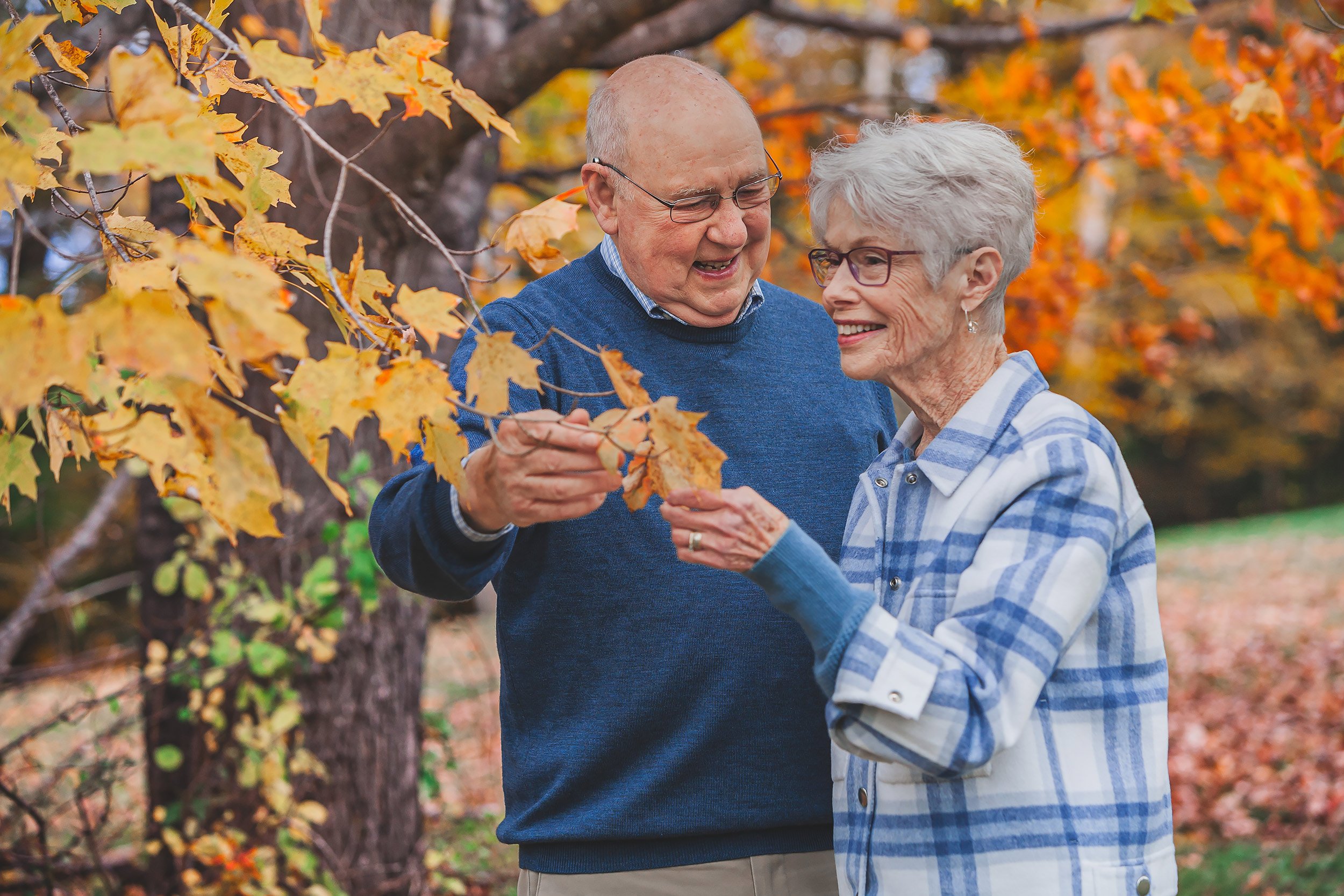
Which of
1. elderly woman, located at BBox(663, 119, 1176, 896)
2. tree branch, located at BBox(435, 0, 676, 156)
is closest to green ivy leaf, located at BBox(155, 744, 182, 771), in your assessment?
tree branch, located at BBox(435, 0, 676, 156)

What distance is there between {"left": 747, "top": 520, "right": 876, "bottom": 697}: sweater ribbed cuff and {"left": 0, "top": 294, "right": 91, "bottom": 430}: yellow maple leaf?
0.79 metres

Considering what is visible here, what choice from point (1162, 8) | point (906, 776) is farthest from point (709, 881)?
point (1162, 8)

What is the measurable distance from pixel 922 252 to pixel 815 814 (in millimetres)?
964

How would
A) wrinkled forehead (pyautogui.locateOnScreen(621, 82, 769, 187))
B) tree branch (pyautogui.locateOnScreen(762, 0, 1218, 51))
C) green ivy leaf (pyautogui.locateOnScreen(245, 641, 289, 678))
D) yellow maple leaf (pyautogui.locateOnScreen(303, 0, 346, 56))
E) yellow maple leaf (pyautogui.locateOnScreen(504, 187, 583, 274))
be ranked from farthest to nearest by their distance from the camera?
1. tree branch (pyautogui.locateOnScreen(762, 0, 1218, 51))
2. green ivy leaf (pyautogui.locateOnScreen(245, 641, 289, 678))
3. wrinkled forehead (pyautogui.locateOnScreen(621, 82, 769, 187))
4. yellow maple leaf (pyautogui.locateOnScreen(504, 187, 583, 274))
5. yellow maple leaf (pyautogui.locateOnScreen(303, 0, 346, 56))

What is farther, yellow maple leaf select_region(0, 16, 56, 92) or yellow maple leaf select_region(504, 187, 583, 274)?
yellow maple leaf select_region(504, 187, 583, 274)

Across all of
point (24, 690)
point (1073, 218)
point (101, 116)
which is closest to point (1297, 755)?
point (24, 690)

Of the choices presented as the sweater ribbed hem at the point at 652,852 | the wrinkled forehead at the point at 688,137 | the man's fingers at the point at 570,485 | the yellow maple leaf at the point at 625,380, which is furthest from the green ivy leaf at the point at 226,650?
the yellow maple leaf at the point at 625,380

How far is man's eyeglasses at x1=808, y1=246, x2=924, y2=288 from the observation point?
170cm

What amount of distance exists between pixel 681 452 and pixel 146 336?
0.61 m

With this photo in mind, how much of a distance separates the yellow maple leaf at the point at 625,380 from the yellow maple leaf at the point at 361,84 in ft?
1.60

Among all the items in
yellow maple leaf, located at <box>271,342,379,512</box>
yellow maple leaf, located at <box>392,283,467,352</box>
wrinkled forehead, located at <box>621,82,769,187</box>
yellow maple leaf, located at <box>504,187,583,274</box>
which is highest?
wrinkled forehead, located at <box>621,82,769,187</box>

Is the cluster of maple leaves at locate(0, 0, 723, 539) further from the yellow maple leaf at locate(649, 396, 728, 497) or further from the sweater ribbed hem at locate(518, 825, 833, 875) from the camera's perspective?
the sweater ribbed hem at locate(518, 825, 833, 875)

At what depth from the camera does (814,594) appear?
1387mm

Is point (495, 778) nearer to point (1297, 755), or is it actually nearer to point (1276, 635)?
point (1297, 755)
